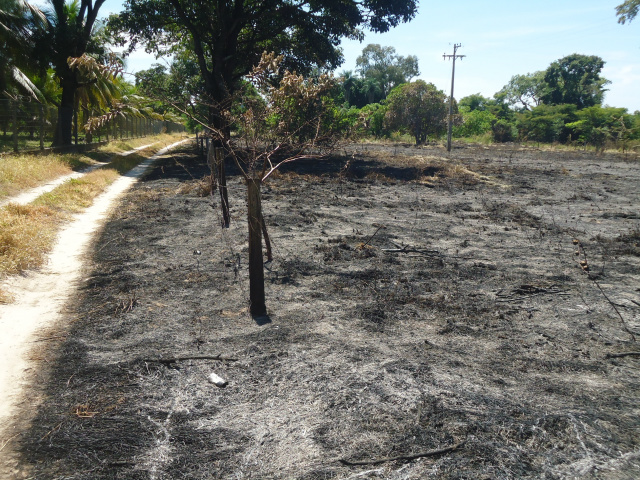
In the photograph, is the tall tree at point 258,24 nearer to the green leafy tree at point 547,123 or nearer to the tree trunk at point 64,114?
the tree trunk at point 64,114

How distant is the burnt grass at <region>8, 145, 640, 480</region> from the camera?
355cm

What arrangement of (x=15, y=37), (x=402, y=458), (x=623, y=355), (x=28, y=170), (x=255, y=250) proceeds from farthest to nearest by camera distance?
1. (x=15, y=37)
2. (x=28, y=170)
3. (x=255, y=250)
4. (x=623, y=355)
5. (x=402, y=458)

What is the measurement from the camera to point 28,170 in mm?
14969

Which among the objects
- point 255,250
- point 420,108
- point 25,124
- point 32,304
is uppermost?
point 420,108

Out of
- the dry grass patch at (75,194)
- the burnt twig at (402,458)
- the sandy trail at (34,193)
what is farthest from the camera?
the dry grass patch at (75,194)

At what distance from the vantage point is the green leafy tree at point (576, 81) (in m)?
62.4

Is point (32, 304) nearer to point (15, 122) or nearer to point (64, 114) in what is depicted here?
point (15, 122)

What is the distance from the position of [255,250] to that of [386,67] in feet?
299

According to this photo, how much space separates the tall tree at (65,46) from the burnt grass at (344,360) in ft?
52.9

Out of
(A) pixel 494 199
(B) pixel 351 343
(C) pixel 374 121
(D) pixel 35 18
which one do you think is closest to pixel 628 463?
(B) pixel 351 343

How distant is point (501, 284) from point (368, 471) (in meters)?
4.57

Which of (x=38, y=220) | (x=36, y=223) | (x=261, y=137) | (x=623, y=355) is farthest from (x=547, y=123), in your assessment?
(x=623, y=355)

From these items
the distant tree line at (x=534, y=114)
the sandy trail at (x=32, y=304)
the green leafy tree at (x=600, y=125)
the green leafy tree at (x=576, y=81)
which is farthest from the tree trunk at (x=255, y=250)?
the green leafy tree at (x=576, y=81)

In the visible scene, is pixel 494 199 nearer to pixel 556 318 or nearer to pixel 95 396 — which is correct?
pixel 556 318
